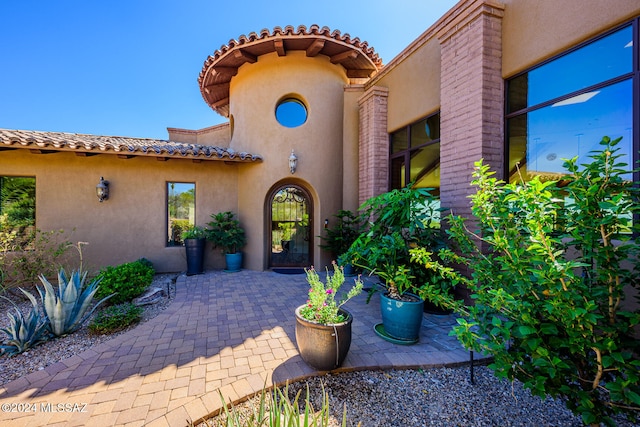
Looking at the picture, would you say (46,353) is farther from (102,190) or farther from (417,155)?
(417,155)

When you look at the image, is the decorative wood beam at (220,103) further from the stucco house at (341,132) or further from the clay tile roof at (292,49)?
the clay tile roof at (292,49)

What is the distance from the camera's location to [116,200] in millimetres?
7320

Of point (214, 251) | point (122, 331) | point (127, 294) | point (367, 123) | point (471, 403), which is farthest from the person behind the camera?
point (214, 251)

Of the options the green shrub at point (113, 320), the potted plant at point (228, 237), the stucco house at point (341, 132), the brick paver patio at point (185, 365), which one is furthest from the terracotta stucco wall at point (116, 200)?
the brick paver patio at point (185, 365)

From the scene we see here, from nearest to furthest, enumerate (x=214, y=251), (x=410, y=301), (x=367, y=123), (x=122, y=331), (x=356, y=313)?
(x=410, y=301) < (x=122, y=331) < (x=356, y=313) < (x=367, y=123) < (x=214, y=251)

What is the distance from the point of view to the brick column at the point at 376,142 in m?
6.97

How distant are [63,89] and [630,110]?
2516 cm

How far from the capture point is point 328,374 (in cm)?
288

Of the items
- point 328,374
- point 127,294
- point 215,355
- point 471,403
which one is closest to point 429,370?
point 471,403

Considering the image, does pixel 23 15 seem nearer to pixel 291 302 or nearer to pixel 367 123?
pixel 367 123

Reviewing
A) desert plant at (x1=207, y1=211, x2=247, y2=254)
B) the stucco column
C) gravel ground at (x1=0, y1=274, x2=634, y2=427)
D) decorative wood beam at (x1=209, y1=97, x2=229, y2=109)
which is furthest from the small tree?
decorative wood beam at (x1=209, y1=97, x2=229, y2=109)

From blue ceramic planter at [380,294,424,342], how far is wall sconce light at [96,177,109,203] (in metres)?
7.74

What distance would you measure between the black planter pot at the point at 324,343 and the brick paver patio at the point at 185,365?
0.60 feet

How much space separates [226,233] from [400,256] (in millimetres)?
5323
